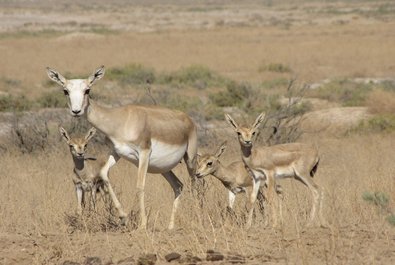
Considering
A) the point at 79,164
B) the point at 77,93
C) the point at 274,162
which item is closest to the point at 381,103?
the point at 274,162

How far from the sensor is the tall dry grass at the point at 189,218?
941 centimetres

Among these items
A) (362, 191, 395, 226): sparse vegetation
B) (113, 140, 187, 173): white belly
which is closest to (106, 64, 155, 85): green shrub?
(113, 140, 187, 173): white belly

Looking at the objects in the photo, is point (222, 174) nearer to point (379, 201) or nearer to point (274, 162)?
point (274, 162)

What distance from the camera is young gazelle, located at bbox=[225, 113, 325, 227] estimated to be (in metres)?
12.0

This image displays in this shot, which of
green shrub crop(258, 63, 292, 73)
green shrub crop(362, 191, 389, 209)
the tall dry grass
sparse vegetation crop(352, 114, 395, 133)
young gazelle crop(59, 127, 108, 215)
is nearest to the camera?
the tall dry grass

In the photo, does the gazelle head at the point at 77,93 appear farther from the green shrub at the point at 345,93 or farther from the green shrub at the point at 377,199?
the green shrub at the point at 345,93

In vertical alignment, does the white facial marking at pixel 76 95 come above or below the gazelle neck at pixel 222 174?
above

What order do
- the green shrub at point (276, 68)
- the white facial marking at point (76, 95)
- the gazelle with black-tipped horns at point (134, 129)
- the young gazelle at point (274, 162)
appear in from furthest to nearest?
1. the green shrub at point (276, 68)
2. the young gazelle at point (274, 162)
3. the gazelle with black-tipped horns at point (134, 129)
4. the white facial marking at point (76, 95)

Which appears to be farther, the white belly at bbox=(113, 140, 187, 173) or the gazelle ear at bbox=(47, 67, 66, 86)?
the white belly at bbox=(113, 140, 187, 173)

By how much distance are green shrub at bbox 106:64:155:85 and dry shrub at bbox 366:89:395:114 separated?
35.9 feet

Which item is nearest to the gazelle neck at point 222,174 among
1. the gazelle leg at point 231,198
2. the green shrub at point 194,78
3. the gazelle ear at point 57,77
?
the gazelle leg at point 231,198

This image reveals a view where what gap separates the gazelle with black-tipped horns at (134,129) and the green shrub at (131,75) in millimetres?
24230

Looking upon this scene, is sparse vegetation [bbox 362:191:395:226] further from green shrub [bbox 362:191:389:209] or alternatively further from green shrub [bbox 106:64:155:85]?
green shrub [bbox 106:64:155:85]

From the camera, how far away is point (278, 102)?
27.9 meters
